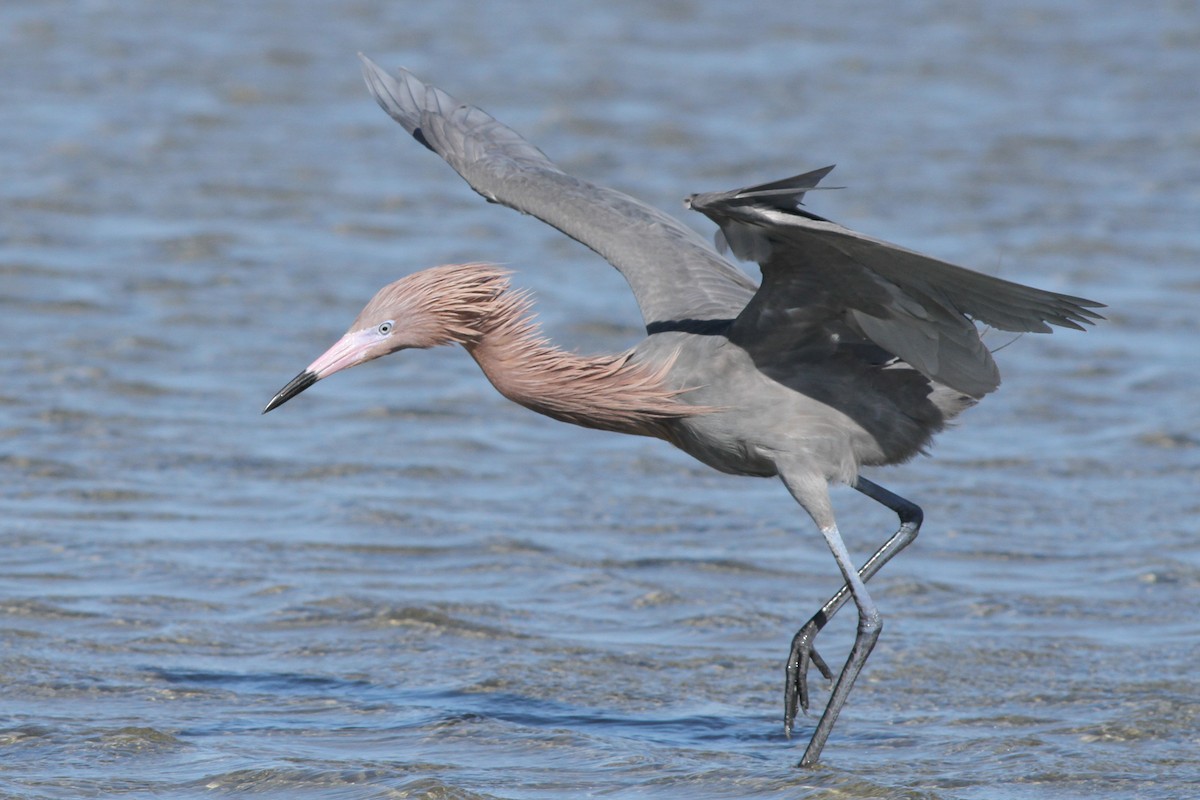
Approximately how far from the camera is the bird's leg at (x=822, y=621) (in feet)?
21.6

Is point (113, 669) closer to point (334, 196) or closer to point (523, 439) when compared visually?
point (523, 439)

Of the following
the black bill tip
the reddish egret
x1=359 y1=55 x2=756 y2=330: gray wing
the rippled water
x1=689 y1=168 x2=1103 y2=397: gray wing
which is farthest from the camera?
x1=359 y1=55 x2=756 y2=330: gray wing

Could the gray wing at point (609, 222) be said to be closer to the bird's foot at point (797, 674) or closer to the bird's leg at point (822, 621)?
the bird's leg at point (822, 621)

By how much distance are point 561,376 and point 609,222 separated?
107 centimetres

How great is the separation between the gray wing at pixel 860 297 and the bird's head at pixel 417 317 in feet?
3.07

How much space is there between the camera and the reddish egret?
606 cm

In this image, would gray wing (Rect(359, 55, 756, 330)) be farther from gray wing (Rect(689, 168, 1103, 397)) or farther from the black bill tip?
the black bill tip

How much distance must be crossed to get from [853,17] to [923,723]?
1379 cm

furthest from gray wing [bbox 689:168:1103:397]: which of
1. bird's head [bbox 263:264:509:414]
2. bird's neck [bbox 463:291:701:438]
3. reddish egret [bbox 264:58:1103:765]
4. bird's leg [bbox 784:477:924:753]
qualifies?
bird's head [bbox 263:264:509:414]

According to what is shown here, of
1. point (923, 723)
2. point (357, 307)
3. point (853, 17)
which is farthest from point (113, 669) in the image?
point (853, 17)

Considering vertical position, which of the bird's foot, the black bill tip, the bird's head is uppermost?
the bird's head

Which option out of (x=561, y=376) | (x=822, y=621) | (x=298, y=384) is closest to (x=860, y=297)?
(x=561, y=376)

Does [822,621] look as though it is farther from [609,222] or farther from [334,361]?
[334,361]

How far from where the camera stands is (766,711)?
694 cm
